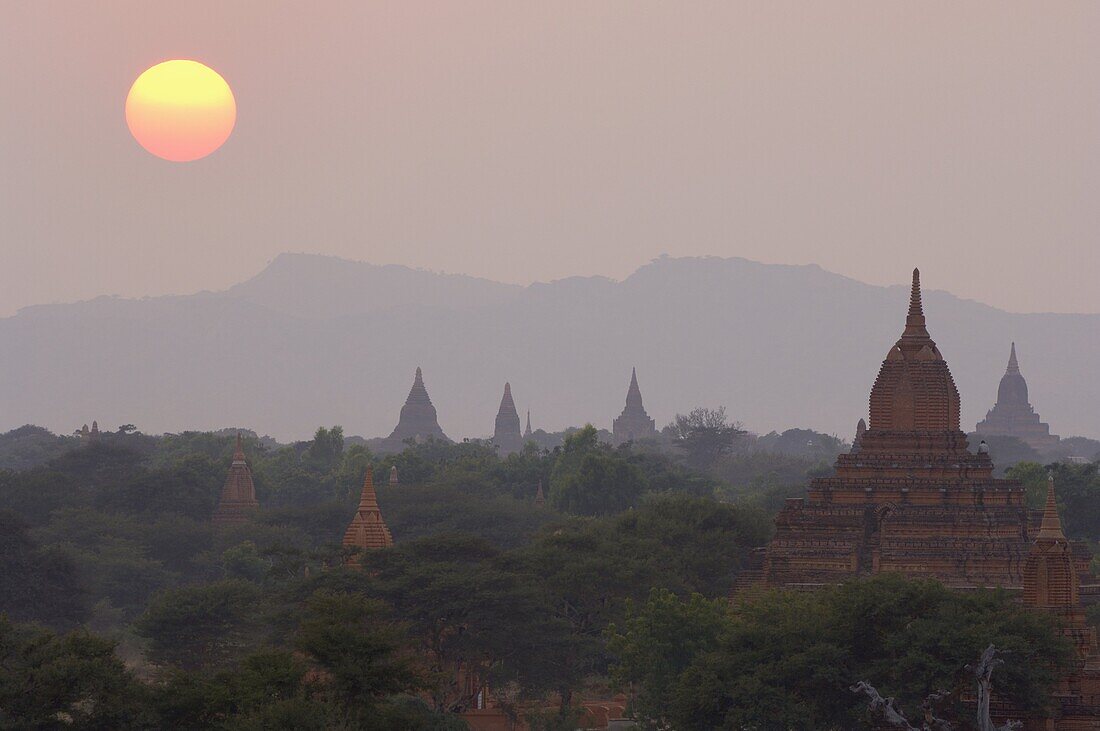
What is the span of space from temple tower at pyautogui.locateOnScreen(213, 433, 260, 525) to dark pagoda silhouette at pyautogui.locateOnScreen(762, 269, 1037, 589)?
174ft

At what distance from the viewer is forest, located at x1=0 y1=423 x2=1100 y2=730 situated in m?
41.2

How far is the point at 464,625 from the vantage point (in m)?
60.2

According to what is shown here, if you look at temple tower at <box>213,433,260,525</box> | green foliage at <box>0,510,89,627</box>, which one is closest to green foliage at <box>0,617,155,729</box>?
green foliage at <box>0,510,89,627</box>

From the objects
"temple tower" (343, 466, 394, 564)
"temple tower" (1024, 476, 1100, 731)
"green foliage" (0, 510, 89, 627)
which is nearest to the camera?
"temple tower" (1024, 476, 1100, 731)

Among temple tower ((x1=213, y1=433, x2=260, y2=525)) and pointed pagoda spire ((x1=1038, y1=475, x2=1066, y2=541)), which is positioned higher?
temple tower ((x1=213, y1=433, x2=260, y2=525))

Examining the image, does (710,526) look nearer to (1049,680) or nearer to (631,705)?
(631,705)

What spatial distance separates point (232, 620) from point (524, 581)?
8488 mm

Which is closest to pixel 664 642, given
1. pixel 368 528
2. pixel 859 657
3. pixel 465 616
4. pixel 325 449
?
pixel 465 616

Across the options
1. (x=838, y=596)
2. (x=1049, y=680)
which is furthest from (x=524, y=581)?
(x=1049, y=680)

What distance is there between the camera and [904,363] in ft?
212

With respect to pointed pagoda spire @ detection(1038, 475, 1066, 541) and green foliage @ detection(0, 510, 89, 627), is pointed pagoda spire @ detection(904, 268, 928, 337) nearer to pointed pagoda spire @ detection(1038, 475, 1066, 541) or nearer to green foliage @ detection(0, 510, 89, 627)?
pointed pagoda spire @ detection(1038, 475, 1066, 541)

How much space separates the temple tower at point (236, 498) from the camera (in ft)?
371

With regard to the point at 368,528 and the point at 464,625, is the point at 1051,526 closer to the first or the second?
the point at 464,625

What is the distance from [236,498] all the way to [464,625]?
55430 mm
